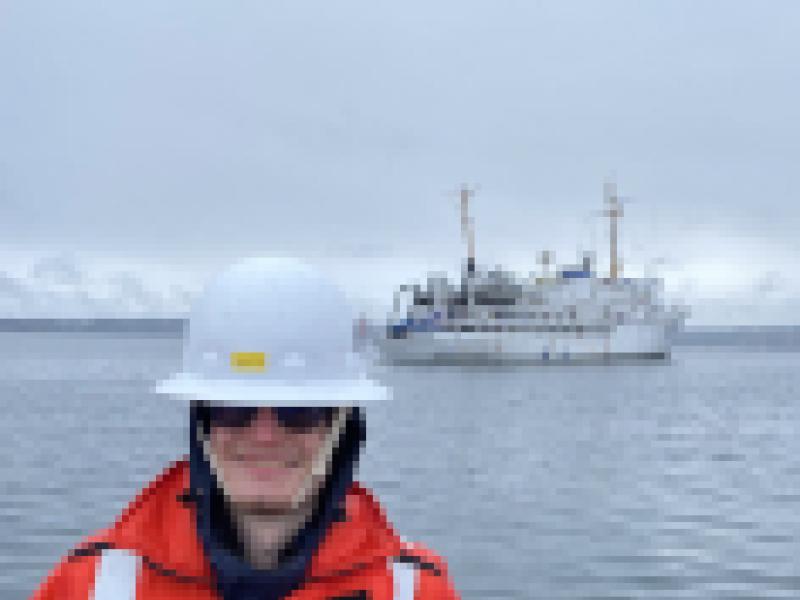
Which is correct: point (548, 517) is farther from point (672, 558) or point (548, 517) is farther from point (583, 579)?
point (583, 579)

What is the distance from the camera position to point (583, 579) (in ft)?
54.0

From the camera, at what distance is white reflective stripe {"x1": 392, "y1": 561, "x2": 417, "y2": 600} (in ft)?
6.47

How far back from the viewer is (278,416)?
76.8 inches

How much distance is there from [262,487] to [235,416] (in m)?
0.10

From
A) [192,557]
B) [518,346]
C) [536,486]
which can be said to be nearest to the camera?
[192,557]

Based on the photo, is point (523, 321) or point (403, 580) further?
point (523, 321)

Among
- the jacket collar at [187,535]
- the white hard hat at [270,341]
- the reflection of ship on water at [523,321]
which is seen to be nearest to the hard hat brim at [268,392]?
the white hard hat at [270,341]

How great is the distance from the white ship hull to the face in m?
Result: 94.5

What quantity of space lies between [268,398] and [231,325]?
13 centimetres

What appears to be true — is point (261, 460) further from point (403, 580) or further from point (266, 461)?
point (403, 580)

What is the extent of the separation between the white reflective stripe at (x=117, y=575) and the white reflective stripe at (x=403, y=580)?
353mm

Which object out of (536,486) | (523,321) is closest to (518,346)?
(523,321)

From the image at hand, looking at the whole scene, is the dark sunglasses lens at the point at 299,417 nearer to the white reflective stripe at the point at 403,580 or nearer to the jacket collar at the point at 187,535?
the jacket collar at the point at 187,535

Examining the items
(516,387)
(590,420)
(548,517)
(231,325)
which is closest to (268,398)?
(231,325)
